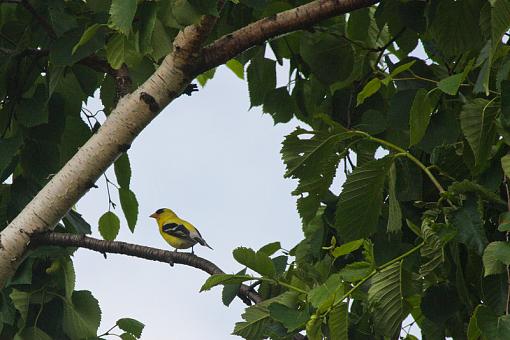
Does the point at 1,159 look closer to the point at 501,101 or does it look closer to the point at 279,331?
the point at 279,331

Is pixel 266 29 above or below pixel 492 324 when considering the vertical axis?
above

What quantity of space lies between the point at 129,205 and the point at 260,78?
829mm

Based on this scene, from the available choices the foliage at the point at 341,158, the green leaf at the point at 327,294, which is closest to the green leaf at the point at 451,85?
the foliage at the point at 341,158

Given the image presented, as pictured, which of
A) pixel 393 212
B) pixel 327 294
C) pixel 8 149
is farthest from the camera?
pixel 8 149

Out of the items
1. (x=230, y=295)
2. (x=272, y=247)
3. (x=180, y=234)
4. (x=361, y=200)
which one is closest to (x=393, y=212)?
(x=361, y=200)

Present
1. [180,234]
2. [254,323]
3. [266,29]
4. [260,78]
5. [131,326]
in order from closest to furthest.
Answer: [254,323] → [266,29] → [131,326] → [260,78] → [180,234]

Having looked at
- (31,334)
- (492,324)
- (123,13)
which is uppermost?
(123,13)

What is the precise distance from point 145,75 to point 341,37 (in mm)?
753

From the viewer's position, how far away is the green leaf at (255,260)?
9.41ft

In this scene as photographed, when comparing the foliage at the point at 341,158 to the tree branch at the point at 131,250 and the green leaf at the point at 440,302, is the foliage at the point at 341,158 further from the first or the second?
the tree branch at the point at 131,250

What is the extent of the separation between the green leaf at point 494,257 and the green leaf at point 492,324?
0.09 meters

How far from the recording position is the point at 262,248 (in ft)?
11.6

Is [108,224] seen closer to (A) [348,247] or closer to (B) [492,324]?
(A) [348,247]

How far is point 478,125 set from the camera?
236 centimetres
